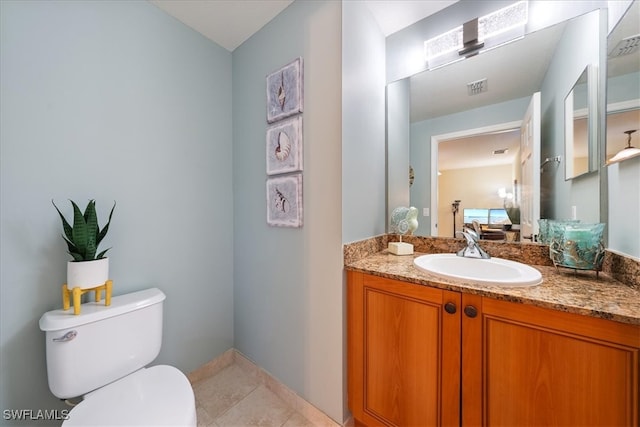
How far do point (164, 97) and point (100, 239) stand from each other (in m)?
0.89

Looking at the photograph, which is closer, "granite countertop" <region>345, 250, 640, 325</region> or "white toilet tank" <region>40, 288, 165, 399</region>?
"granite countertop" <region>345, 250, 640, 325</region>

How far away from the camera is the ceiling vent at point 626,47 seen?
831mm

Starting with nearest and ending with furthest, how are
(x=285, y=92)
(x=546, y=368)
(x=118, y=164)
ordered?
(x=546, y=368), (x=118, y=164), (x=285, y=92)

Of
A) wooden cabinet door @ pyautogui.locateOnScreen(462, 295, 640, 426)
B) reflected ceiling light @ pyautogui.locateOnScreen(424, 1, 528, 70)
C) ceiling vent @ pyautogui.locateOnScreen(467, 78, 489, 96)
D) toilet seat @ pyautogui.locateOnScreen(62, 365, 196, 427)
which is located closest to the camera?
wooden cabinet door @ pyautogui.locateOnScreen(462, 295, 640, 426)

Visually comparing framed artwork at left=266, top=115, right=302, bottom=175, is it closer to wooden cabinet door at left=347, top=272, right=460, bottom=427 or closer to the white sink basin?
wooden cabinet door at left=347, top=272, right=460, bottom=427

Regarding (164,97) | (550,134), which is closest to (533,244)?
(550,134)

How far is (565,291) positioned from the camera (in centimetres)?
78

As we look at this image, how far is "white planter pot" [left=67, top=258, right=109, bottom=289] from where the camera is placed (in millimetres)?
1004

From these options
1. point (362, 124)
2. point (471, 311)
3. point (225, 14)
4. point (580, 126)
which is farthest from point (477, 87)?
→ point (225, 14)

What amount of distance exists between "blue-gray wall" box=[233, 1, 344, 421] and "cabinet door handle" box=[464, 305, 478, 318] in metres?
0.53

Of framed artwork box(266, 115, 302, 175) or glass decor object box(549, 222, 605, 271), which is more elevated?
framed artwork box(266, 115, 302, 175)

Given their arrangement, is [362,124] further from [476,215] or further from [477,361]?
[477,361]

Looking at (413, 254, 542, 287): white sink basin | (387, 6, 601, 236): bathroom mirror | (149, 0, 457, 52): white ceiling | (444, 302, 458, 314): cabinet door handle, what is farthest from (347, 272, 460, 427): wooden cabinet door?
(149, 0, 457, 52): white ceiling

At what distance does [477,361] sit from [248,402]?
1.30 meters
